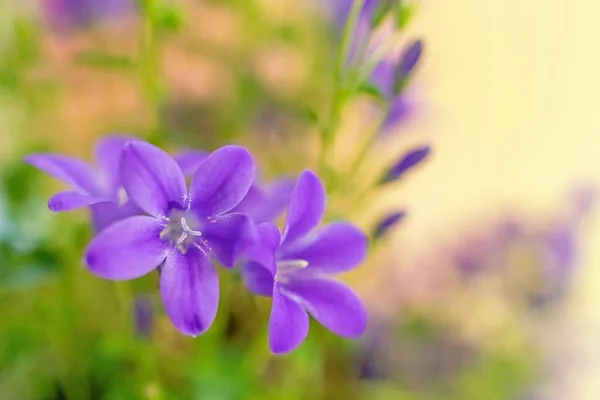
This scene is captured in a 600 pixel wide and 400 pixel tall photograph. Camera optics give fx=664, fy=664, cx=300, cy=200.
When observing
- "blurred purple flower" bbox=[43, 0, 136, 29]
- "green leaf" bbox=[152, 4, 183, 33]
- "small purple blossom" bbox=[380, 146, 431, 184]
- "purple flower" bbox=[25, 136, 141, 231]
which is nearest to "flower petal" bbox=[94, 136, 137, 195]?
"purple flower" bbox=[25, 136, 141, 231]

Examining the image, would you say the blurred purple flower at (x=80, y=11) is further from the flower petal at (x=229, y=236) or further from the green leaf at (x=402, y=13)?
the flower petal at (x=229, y=236)

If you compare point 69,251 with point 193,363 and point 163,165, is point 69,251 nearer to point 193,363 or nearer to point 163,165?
point 193,363

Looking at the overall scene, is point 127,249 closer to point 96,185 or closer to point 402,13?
point 96,185

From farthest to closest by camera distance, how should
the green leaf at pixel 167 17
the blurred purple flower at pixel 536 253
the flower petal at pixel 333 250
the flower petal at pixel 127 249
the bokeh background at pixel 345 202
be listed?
the blurred purple flower at pixel 536 253 < the bokeh background at pixel 345 202 < the green leaf at pixel 167 17 < the flower petal at pixel 333 250 < the flower petal at pixel 127 249

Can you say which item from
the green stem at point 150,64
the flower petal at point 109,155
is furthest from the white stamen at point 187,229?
the green stem at point 150,64

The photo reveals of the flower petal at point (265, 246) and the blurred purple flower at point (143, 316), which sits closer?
the flower petal at point (265, 246)

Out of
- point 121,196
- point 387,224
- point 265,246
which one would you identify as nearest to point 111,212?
point 121,196
